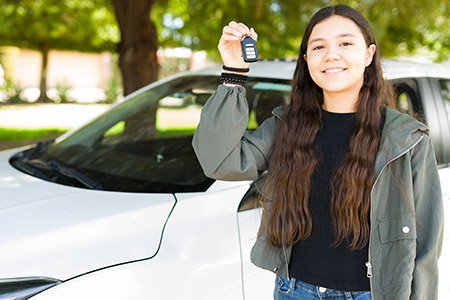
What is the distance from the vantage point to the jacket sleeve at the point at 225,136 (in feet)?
6.14

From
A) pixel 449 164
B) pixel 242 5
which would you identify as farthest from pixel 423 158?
pixel 242 5

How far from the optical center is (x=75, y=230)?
2.26 m

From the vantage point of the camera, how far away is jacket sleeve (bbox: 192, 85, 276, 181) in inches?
73.6

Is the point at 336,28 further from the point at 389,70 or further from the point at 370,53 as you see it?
the point at 389,70

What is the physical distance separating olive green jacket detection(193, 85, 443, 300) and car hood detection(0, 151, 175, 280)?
55 cm

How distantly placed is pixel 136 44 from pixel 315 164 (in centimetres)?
493

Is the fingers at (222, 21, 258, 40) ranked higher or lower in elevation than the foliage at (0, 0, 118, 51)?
lower

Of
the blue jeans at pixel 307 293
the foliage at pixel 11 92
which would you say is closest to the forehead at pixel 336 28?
the blue jeans at pixel 307 293

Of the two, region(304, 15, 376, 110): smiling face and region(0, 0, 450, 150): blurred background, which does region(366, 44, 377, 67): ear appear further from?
region(0, 0, 450, 150): blurred background

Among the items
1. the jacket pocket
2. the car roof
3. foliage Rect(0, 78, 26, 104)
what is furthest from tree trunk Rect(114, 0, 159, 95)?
foliage Rect(0, 78, 26, 104)

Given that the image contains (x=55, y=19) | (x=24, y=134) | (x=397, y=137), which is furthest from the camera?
(x=55, y=19)

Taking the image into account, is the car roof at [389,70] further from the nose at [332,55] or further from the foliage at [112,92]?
the foliage at [112,92]

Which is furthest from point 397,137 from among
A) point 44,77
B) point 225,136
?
point 44,77

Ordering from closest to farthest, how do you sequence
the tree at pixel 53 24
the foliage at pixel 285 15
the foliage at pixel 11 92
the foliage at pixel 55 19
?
the foliage at pixel 285 15, the foliage at pixel 55 19, the tree at pixel 53 24, the foliage at pixel 11 92
